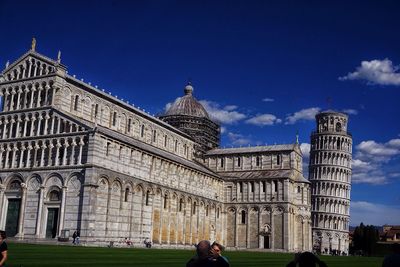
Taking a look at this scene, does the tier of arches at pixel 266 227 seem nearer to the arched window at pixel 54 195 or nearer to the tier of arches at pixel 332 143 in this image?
the arched window at pixel 54 195

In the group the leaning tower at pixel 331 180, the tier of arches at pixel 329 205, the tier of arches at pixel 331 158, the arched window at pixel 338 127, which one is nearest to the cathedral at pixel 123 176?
the leaning tower at pixel 331 180

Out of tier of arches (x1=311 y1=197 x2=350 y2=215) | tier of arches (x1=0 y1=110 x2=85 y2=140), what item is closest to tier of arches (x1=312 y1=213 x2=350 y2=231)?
tier of arches (x1=311 y1=197 x2=350 y2=215)

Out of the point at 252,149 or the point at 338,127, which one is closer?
the point at 252,149

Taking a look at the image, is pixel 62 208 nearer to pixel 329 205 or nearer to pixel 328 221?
pixel 328 221

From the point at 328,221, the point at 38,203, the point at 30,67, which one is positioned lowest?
the point at 38,203

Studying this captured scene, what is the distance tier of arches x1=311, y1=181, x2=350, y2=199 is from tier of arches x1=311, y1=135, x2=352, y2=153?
7387 mm

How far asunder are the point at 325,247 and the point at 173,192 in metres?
48.9

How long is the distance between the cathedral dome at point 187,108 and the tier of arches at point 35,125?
107ft

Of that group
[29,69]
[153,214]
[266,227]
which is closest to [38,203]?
[153,214]

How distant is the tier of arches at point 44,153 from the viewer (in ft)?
150

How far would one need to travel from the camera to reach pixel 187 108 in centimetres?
7962

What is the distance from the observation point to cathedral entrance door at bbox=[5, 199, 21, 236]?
1840 inches

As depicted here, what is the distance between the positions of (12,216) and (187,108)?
125 feet

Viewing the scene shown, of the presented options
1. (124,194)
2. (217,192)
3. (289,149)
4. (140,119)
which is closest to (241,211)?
(217,192)
